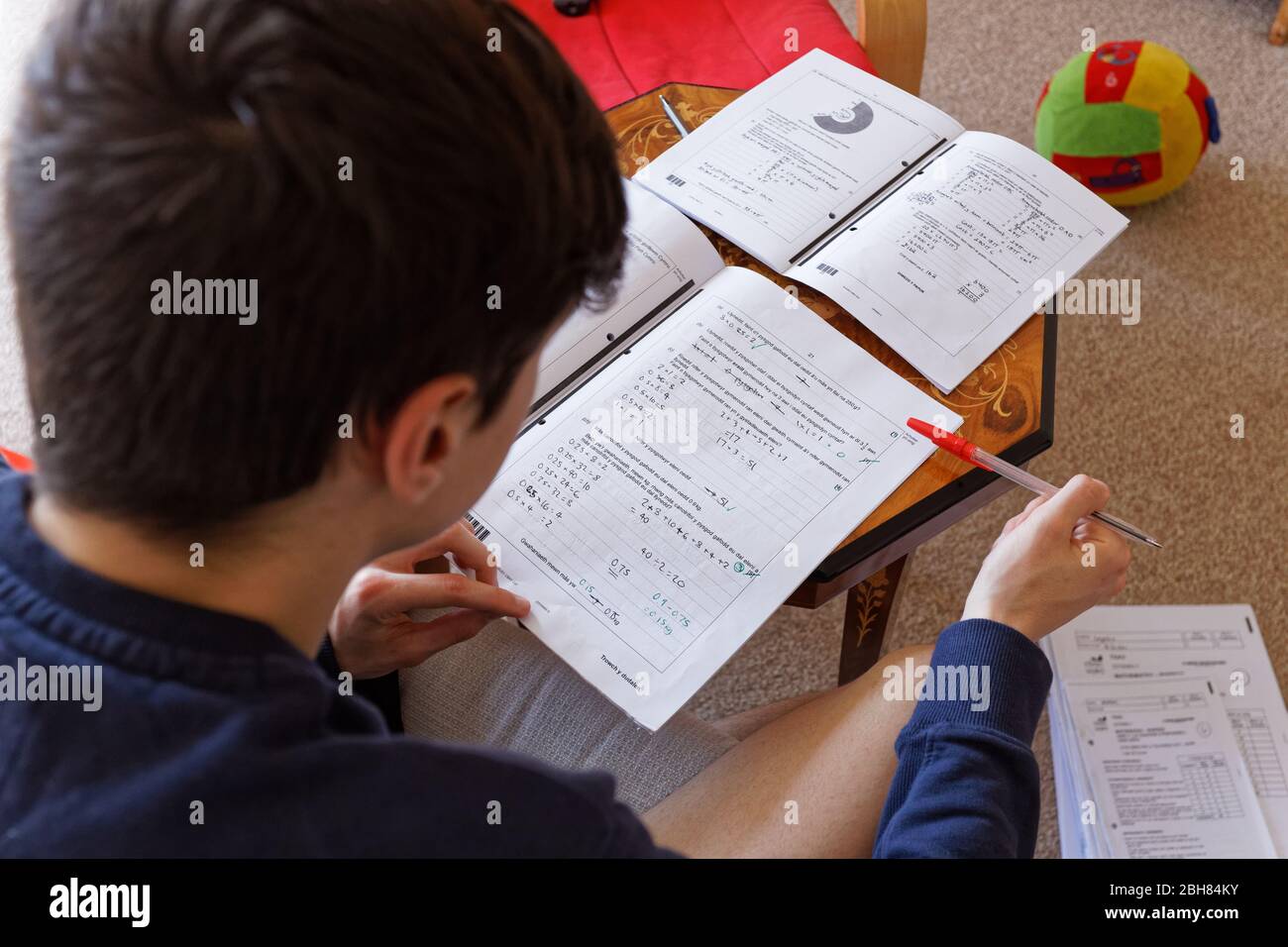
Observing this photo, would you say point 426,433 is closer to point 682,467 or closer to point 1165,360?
point 682,467

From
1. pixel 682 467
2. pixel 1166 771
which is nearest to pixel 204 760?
pixel 682 467

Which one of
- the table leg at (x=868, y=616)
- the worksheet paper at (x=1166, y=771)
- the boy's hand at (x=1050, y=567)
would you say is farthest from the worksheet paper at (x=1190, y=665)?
the boy's hand at (x=1050, y=567)

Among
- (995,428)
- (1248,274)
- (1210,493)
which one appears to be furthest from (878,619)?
(1248,274)

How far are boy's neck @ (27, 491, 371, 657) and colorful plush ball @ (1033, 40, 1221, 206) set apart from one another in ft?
4.71

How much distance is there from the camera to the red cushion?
134 centimetres

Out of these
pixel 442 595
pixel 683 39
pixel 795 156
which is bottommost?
pixel 442 595

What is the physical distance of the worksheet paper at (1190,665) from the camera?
1.18m

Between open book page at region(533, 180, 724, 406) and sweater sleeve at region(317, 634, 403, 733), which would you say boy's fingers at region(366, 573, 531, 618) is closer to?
sweater sleeve at region(317, 634, 403, 733)

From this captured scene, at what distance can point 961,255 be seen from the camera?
931 millimetres

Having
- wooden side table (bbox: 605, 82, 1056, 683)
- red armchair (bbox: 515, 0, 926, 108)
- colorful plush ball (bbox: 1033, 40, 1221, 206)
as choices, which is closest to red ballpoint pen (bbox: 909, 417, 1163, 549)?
wooden side table (bbox: 605, 82, 1056, 683)

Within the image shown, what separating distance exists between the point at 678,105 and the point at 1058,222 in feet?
1.27

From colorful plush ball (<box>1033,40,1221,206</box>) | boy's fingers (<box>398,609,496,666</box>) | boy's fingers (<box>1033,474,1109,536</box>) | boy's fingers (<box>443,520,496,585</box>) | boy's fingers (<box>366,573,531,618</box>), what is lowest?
boy's fingers (<box>398,609,496,666</box>)

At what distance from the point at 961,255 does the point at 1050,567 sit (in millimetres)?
292

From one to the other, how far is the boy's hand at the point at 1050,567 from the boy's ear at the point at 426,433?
447 mm
